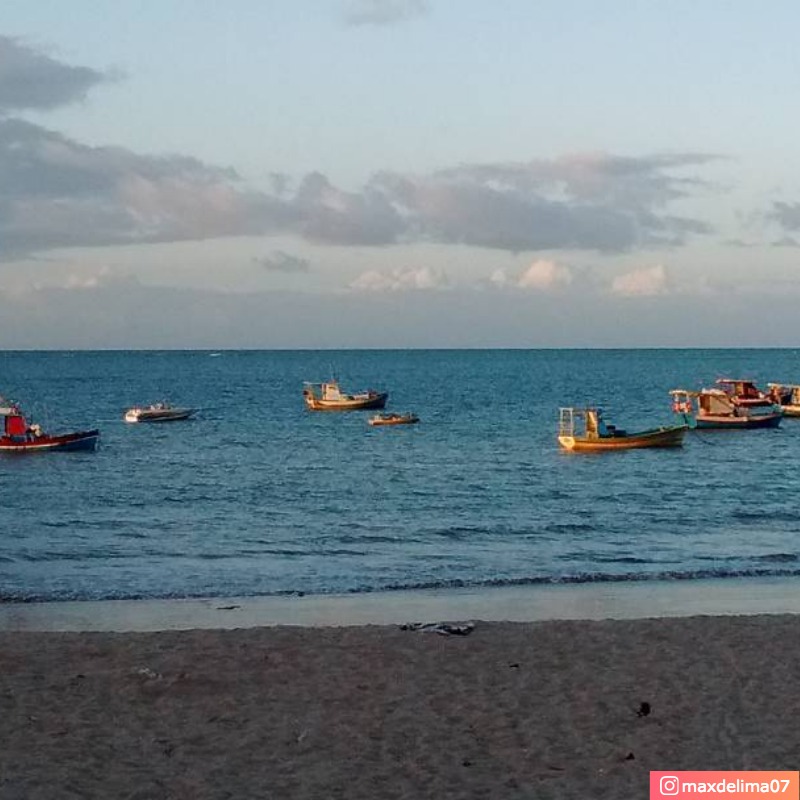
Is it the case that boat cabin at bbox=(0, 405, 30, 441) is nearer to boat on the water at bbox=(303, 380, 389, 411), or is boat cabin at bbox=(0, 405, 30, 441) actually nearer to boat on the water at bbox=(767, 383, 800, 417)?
boat on the water at bbox=(303, 380, 389, 411)

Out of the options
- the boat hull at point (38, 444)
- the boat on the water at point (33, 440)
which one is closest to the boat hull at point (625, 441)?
the boat on the water at point (33, 440)

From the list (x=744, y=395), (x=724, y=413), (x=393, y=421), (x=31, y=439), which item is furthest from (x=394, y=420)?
(x=31, y=439)

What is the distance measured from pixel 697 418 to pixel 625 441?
13.1 m

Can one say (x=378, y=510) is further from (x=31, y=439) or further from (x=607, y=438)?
(x=31, y=439)

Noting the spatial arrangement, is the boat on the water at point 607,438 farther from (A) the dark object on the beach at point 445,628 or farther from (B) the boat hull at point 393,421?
(A) the dark object on the beach at point 445,628

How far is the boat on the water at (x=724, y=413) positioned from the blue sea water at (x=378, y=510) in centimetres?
88

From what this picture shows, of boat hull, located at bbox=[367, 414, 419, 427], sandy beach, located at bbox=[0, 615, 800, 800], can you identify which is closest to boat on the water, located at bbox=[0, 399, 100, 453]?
boat hull, located at bbox=[367, 414, 419, 427]

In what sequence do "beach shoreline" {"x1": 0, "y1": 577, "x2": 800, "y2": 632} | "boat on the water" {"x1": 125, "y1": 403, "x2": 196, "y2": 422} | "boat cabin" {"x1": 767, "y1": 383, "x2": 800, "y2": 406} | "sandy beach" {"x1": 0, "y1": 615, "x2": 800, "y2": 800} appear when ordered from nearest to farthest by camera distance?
"sandy beach" {"x1": 0, "y1": 615, "x2": 800, "y2": 800}
"beach shoreline" {"x1": 0, "y1": 577, "x2": 800, "y2": 632}
"boat on the water" {"x1": 125, "y1": 403, "x2": 196, "y2": 422}
"boat cabin" {"x1": 767, "y1": 383, "x2": 800, "y2": 406}

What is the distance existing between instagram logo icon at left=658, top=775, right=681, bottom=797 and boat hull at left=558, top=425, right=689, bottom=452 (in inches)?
1579

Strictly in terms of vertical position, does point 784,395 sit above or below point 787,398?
above

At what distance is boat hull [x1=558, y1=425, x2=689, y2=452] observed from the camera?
49969mm

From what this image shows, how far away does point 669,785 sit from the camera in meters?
9.83

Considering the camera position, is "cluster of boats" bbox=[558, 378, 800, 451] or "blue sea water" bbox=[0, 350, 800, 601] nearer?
"blue sea water" bbox=[0, 350, 800, 601]

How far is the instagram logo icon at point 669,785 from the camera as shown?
965 cm
